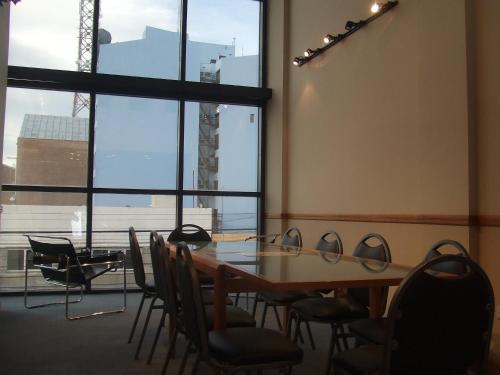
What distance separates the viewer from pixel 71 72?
219 inches

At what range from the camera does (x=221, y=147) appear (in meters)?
6.45

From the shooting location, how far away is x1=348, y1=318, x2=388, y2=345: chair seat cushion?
204cm

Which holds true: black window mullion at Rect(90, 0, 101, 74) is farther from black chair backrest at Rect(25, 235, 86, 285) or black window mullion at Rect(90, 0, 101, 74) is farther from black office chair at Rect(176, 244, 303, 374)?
black office chair at Rect(176, 244, 303, 374)

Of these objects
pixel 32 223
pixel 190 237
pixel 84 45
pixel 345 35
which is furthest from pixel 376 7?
pixel 32 223

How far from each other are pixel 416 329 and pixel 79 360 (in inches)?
97.1

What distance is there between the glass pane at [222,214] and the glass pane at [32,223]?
1366 millimetres

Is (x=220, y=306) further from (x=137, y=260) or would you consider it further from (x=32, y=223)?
(x=32, y=223)

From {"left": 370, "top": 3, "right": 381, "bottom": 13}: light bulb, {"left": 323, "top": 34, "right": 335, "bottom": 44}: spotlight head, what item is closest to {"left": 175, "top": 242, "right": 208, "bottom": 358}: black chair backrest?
{"left": 370, "top": 3, "right": 381, "bottom": 13}: light bulb

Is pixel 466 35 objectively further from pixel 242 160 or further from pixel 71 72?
pixel 71 72

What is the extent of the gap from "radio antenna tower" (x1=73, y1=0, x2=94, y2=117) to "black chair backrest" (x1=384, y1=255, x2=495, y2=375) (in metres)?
5.31

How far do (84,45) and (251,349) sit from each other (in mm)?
5205

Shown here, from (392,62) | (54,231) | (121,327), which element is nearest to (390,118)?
(392,62)

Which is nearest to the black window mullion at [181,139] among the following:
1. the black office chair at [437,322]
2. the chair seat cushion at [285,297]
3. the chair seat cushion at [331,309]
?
the chair seat cushion at [285,297]

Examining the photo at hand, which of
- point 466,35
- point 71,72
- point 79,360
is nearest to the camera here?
point 79,360
